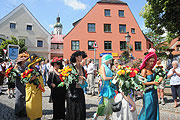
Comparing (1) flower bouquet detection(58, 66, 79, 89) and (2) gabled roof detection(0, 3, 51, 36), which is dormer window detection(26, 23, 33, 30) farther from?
(1) flower bouquet detection(58, 66, 79, 89)

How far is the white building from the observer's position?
107ft

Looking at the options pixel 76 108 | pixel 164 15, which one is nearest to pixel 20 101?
pixel 76 108

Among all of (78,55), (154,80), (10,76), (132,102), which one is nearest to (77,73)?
(78,55)

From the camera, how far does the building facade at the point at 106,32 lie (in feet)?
90.7

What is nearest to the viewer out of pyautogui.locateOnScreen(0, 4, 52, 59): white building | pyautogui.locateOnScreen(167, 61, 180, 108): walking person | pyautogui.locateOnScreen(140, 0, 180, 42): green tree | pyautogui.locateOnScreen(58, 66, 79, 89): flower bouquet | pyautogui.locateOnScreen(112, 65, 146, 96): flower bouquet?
pyautogui.locateOnScreen(112, 65, 146, 96): flower bouquet

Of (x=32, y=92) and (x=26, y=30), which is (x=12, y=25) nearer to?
(x=26, y=30)

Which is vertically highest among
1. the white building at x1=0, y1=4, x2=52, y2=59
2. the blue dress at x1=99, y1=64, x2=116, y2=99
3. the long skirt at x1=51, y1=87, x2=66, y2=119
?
the white building at x1=0, y1=4, x2=52, y2=59

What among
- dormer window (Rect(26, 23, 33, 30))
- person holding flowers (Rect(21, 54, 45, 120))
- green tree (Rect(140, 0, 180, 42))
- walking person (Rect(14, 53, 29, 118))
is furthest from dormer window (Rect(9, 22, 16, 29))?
person holding flowers (Rect(21, 54, 45, 120))

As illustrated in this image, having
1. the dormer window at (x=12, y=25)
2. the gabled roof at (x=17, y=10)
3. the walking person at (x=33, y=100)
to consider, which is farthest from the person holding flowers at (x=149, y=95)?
the dormer window at (x=12, y=25)

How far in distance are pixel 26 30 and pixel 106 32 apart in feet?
61.3

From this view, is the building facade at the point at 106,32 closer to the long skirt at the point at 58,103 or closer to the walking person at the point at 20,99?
the walking person at the point at 20,99

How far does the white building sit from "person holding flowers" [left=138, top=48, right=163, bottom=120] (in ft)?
110

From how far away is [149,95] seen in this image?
12.5 ft

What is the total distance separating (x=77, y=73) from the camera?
4.09 meters
